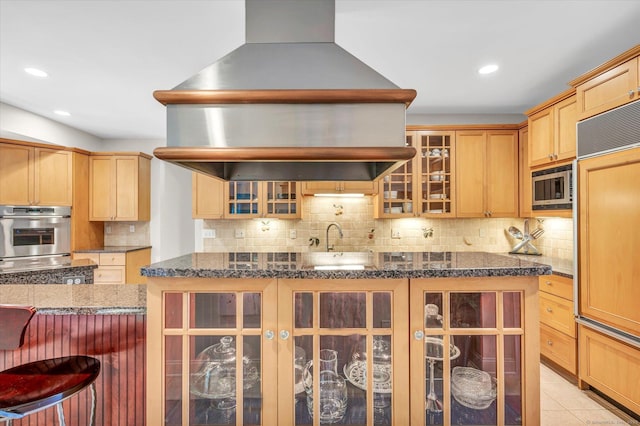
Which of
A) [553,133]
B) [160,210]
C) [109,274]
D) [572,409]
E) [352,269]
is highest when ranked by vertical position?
[553,133]

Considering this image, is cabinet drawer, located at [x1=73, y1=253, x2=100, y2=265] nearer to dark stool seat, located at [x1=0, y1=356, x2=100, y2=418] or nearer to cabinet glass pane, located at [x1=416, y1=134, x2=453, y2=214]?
dark stool seat, located at [x1=0, y1=356, x2=100, y2=418]

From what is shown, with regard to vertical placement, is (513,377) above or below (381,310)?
below

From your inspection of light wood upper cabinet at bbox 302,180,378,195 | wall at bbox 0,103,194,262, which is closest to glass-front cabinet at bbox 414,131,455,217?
light wood upper cabinet at bbox 302,180,378,195

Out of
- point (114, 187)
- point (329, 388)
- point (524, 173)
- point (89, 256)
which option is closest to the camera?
point (329, 388)

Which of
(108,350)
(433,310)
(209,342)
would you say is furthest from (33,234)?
(433,310)

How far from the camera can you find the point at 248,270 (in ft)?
4.36

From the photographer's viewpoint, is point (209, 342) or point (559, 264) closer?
point (209, 342)

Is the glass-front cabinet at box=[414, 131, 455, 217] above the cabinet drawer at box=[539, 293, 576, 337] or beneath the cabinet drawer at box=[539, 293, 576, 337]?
above

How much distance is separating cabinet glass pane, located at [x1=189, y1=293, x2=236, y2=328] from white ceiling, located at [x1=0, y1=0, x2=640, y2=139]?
1.74 meters

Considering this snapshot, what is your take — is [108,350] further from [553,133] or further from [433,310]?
[553,133]

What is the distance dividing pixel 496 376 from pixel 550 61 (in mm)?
2649

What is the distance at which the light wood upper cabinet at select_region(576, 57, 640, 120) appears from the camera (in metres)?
2.01

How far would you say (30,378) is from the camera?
1199 mm

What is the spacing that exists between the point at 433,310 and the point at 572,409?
185 centimetres
